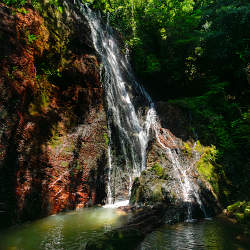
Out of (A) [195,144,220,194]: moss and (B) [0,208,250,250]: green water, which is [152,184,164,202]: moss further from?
(A) [195,144,220,194]: moss

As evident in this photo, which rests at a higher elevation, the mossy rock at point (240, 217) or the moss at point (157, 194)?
the moss at point (157, 194)

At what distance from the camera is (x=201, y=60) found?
11945mm

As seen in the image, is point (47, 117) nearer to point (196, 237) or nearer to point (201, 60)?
point (196, 237)

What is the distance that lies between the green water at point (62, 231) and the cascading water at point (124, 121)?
170 centimetres

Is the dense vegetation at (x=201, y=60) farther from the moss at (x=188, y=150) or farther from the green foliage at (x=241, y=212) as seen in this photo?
the green foliage at (x=241, y=212)

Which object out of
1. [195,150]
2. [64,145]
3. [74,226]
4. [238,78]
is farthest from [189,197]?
[238,78]

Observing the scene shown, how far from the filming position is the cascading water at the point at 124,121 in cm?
697

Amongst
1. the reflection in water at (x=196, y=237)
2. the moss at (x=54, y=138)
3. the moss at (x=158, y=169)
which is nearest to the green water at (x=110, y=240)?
the reflection in water at (x=196, y=237)

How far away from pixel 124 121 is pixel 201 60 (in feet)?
21.4

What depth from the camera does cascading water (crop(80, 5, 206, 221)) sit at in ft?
22.9

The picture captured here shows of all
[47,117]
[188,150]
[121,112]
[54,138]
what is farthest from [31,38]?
[188,150]

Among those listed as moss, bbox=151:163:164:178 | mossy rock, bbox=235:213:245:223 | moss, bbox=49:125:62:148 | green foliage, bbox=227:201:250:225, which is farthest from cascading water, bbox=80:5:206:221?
moss, bbox=49:125:62:148

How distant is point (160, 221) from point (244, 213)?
1.97 metres

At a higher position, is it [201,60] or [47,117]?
[201,60]
